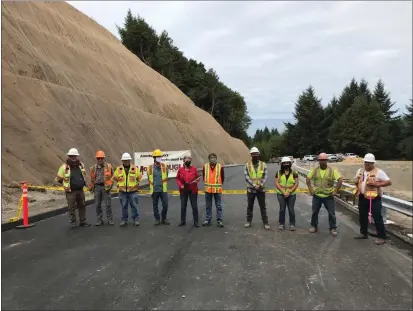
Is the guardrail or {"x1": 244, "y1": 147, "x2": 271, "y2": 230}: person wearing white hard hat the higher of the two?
{"x1": 244, "y1": 147, "x2": 271, "y2": 230}: person wearing white hard hat

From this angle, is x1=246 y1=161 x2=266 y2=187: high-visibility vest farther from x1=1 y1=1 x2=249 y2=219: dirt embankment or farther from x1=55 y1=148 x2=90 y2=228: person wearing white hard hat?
x1=1 y1=1 x2=249 y2=219: dirt embankment

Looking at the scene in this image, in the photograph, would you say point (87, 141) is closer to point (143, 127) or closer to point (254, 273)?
point (143, 127)

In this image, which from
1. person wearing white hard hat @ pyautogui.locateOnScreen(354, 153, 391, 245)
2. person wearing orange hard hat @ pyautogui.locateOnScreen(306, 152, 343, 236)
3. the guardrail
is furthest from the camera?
person wearing orange hard hat @ pyautogui.locateOnScreen(306, 152, 343, 236)

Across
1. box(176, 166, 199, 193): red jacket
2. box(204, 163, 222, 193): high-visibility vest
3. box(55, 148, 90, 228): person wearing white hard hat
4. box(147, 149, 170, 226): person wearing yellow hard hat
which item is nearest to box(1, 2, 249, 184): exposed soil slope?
box(55, 148, 90, 228): person wearing white hard hat

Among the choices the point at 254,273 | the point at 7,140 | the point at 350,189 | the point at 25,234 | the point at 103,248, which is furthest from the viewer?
the point at 7,140

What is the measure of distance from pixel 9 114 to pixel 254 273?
16.8 m

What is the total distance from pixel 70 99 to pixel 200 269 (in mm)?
20378

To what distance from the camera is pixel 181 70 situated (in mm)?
78250

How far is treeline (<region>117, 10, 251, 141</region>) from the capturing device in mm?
66812

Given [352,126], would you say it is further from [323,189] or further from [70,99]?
[323,189]

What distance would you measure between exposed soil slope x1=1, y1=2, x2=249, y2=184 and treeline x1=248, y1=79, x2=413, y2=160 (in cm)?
3795

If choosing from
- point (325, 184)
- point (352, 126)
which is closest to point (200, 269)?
point (325, 184)

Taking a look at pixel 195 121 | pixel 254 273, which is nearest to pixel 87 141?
pixel 254 273

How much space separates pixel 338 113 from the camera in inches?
3403
